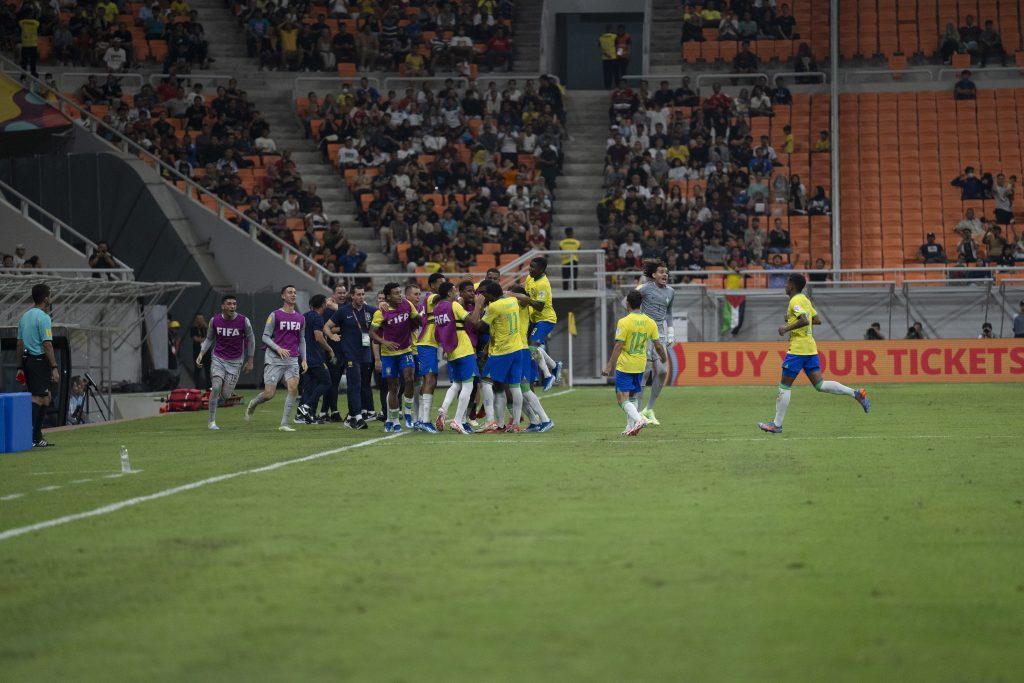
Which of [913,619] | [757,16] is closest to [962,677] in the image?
[913,619]

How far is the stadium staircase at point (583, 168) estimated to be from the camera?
42.0 m

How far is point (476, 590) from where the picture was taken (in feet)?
23.9

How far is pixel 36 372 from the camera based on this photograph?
60.4 ft

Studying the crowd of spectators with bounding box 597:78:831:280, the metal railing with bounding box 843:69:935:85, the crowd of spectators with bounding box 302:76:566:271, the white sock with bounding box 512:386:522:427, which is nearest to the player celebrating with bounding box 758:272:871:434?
the white sock with bounding box 512:386:522:427

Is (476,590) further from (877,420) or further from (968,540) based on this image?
(877,420)

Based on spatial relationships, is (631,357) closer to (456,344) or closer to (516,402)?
(516,402)

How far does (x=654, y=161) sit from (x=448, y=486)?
31026 mm

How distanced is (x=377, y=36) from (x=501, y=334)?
99.5 ft

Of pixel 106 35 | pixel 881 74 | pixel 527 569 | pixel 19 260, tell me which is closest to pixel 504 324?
pixel 527 569

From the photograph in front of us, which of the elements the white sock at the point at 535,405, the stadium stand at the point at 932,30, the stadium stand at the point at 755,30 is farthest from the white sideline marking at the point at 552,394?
the stadium stand at the point at 932,30

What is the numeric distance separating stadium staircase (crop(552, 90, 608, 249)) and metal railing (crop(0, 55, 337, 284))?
7.90 meters

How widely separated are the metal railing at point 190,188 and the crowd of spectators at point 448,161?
2666mm

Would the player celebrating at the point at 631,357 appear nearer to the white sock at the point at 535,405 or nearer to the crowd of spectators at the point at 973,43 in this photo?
the white sock at the point at 535,405

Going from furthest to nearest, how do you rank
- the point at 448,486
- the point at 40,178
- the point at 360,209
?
the point at 360,209 → the point at 40,178 → the point at 448,486
